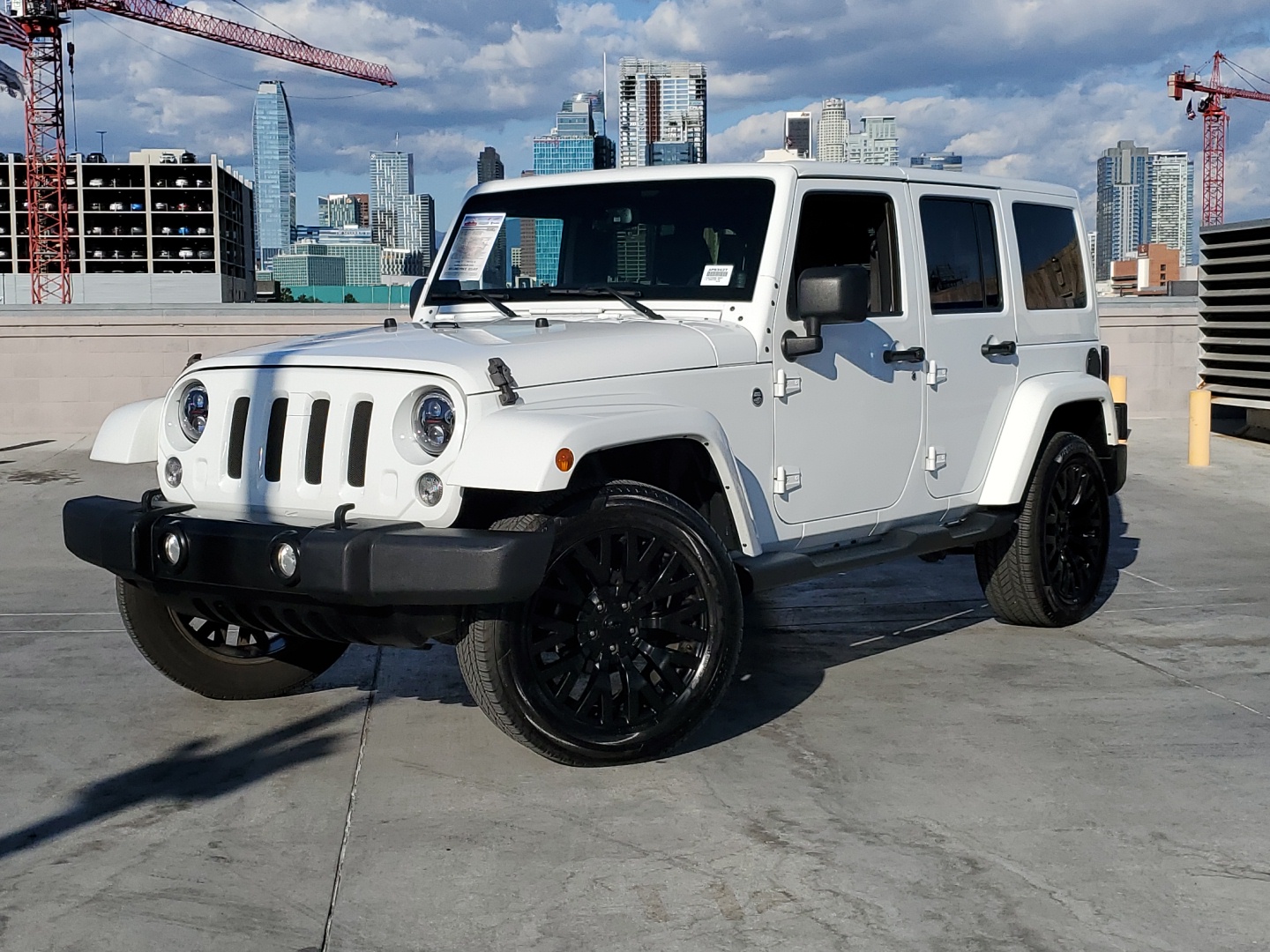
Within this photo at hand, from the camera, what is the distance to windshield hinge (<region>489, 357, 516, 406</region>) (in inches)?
172

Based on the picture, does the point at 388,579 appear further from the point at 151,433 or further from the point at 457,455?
the point at 151,433

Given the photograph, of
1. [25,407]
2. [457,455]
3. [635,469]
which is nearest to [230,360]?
[457,455]

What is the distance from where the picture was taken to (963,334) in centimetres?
621

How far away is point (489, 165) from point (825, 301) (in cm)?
264

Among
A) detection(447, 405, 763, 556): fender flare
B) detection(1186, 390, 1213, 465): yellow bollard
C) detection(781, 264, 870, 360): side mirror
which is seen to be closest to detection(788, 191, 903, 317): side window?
detection(781, 264, 870, 360): side mirror

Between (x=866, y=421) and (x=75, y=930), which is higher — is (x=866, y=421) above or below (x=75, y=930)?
above

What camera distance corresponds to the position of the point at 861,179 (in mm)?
5781

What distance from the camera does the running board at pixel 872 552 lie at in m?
5.17

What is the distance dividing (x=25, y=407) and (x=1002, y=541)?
13457mm

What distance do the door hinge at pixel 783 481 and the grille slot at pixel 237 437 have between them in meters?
1.85

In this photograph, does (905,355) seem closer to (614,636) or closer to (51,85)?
(614,636)

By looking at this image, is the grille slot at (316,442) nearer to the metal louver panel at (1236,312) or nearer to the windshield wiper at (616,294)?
the windshield wiper at (616,294)

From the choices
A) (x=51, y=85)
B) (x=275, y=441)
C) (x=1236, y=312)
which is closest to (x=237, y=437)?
(x=275, y=441)

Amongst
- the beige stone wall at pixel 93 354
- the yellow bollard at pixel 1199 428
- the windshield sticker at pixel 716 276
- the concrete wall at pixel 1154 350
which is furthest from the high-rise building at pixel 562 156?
the concrete wall at pixel 1154 350
